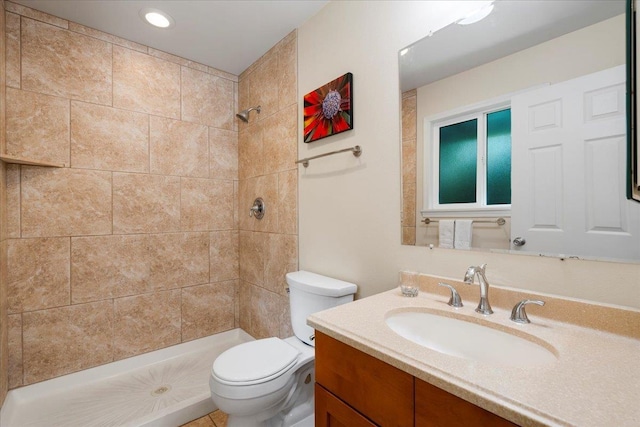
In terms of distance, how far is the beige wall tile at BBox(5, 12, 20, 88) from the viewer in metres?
1.69

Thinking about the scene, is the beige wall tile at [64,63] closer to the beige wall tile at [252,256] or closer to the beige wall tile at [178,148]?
the beige wall tile at [178,148]

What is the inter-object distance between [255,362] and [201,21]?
2045 mm

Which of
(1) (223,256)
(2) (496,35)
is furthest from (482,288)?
(1) (223,256)

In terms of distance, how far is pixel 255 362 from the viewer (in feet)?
4.36

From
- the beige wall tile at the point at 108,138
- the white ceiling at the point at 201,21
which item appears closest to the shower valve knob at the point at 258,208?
the beige wall tile at the point at 108,138

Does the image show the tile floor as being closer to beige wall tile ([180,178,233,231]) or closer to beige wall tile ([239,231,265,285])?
beige wall tile ([239,231,265,285])

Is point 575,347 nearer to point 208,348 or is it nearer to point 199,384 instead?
point 199,384

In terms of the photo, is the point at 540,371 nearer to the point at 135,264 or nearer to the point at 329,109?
the point at 329,109

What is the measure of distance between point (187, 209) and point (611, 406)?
2.44 meters

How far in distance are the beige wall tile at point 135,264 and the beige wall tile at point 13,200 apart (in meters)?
0.28

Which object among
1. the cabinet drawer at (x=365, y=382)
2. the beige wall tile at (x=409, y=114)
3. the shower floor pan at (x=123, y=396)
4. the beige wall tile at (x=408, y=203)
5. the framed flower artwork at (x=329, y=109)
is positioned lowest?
the shower floor pan at (x=123, y=396)

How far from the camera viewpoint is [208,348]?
2375mm

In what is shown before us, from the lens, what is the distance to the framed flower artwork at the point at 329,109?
4.97 ft

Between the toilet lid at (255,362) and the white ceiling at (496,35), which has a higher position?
the white ceiling at (496,35)
